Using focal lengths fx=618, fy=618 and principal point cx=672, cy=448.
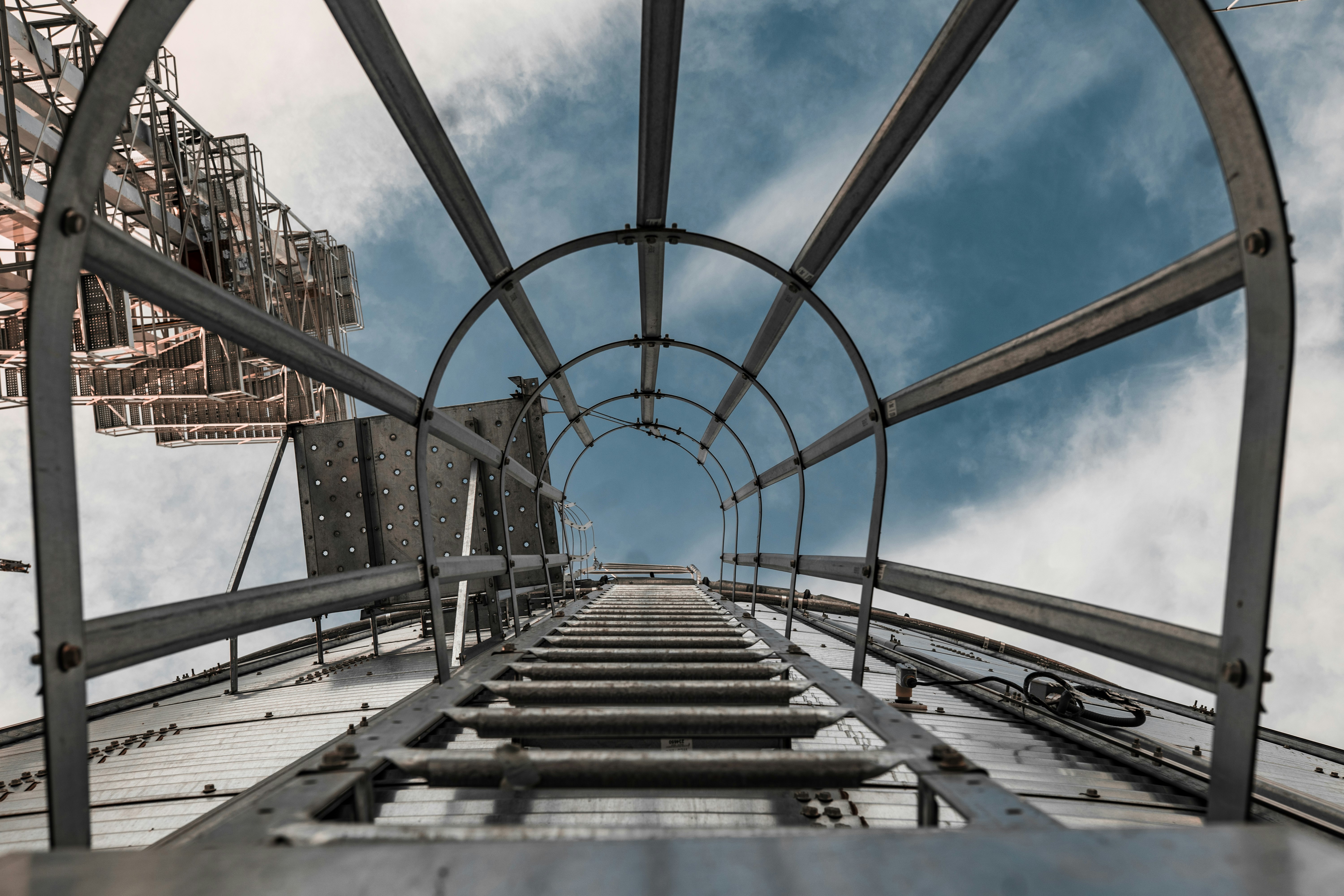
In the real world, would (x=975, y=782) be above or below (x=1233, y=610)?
below

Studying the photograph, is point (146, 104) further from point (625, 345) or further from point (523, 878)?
point (523, 878)

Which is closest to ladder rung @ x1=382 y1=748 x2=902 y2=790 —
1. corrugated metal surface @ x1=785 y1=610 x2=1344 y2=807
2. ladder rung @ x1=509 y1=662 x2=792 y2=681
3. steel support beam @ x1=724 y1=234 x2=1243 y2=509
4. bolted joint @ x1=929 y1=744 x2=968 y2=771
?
bolted joint @ x1=929 y1=744 x2=968 y2=771

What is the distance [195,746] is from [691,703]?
3506 mm

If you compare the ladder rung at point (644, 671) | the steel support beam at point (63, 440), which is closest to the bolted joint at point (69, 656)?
the steel support beam at point (63, 440)

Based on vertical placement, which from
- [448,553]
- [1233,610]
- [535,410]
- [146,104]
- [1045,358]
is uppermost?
[146,104]

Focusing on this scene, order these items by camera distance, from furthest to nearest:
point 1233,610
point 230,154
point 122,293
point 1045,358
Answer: point 230,154 < point 122,293 < point 1045,358 < point 1233,610

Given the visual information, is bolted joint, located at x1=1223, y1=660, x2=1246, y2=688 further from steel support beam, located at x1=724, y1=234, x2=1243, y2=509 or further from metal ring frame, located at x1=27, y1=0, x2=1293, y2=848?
steel support beam, located at x1=724, y1=234, x2=1243, y2=509

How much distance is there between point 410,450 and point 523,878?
7715mm

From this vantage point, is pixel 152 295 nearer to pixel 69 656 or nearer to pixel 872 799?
pixel 69 656

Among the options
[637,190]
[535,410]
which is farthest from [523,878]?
[535,410]

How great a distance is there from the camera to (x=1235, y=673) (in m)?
1.32

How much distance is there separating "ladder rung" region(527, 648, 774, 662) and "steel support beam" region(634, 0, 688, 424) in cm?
218

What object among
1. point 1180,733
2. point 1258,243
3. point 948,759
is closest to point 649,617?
point 948,759

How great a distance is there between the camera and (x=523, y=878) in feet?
3.26
